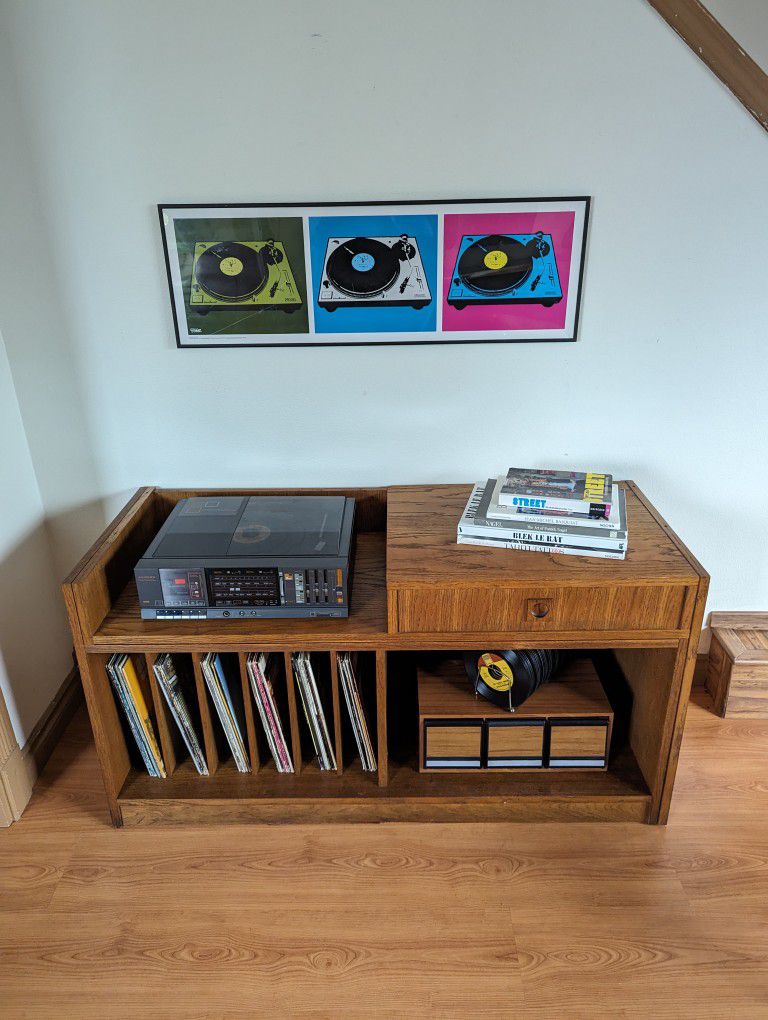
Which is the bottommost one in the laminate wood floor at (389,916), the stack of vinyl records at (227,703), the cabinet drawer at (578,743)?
the laminate wood floor at (389,916)

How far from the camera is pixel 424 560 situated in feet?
5.27

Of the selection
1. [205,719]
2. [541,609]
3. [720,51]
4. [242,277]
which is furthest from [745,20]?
[205,719]

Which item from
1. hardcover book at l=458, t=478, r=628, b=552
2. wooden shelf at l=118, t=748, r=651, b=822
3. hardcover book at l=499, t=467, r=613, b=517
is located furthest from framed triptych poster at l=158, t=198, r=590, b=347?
wooden shelf at l=118, t=748, r=651, b=822

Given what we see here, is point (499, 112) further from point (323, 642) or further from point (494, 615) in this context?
point (323, 642)

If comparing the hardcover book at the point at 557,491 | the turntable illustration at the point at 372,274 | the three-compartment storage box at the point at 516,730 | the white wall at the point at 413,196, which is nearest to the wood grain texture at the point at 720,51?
the white wall at the point at 413,196

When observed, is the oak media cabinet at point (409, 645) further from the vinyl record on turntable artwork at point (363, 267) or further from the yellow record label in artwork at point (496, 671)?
the vinyl record on turntable artwork at point (363, 267)

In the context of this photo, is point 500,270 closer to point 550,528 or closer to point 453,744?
point 550,528

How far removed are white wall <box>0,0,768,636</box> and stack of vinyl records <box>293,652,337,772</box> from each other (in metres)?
0.57

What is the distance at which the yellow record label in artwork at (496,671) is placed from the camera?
172 cm

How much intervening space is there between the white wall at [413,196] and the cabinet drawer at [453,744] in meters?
0.69

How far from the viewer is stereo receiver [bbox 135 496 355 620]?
5.19ft

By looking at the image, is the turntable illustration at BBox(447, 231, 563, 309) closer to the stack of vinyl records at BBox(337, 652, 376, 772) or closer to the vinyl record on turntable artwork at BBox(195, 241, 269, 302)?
the vinyl record on turntable artwork at BBox(195, 241, 269, 302)

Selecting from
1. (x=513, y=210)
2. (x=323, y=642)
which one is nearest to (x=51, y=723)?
(x=323, y=642)

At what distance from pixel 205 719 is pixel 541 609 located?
85 centimetres
